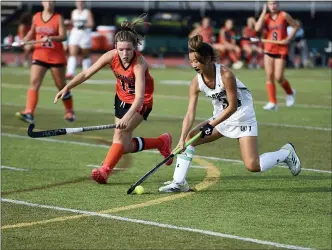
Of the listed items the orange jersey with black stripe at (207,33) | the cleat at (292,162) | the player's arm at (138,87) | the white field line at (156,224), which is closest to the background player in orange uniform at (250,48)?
the orange jersey with black stripe at (207,33)

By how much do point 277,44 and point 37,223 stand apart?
11.2 metres

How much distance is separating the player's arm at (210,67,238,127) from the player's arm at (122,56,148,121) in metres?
1.03

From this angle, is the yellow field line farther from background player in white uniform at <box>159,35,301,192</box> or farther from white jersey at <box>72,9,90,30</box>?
white jersey at <box>72,9,90,30</box>

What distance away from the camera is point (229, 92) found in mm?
9797

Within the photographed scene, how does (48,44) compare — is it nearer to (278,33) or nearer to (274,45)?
(274,45)

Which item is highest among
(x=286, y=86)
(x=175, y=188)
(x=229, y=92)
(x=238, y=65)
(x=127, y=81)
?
(x=229, y=92)

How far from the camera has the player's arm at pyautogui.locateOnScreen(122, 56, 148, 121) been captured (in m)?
10.4

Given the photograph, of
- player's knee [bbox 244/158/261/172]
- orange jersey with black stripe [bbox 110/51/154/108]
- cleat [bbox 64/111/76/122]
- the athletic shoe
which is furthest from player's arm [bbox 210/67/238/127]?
the athletic shoe

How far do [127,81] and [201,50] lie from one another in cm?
158

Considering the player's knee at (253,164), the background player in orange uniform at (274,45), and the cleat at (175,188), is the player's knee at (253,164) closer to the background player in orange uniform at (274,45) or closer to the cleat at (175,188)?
the cleat at (175,188)

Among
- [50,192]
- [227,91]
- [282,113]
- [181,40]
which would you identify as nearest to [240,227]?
[227,91]

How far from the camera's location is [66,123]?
17219 mm

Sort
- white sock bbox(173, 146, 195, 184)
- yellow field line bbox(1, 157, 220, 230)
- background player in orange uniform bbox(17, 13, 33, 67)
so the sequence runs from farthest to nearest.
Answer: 1. background player in orange uniform bbox(17, 13, 33, 67)
2. white sock bbox(173, 146, 195, 184)
3. yellow field line bbox(1, 157, 220, 230)

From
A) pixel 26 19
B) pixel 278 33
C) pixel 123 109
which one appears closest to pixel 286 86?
pixel 278 33
